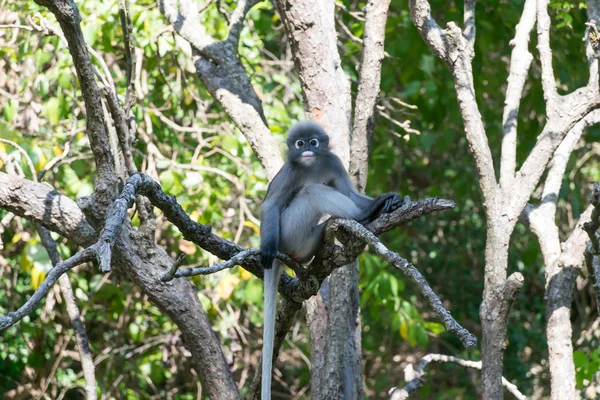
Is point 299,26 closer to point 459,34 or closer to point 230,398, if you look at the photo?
point 459,34

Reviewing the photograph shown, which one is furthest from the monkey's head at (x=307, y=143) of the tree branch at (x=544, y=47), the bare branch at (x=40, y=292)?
the bare branch at (x=40, y=292)

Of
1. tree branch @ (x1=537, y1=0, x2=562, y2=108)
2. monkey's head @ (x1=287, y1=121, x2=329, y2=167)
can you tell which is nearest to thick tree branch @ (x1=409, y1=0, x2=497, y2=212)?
tree branch @ (x1=537, y1=0, x2=562, y2=108)

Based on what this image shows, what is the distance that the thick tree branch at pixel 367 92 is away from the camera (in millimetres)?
5098

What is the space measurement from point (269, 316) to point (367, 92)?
1720 mm

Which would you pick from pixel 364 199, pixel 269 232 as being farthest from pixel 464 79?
pixel 269 232

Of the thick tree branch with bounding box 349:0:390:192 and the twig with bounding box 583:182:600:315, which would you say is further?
the thick tree branch with bounding box 349:0:390:192

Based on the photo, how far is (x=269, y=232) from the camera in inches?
174

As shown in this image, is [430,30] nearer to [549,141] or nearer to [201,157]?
[549,141]

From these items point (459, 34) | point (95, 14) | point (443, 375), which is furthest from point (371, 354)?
point (459, 34)

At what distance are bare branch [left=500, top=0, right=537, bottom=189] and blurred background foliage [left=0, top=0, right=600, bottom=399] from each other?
971mm

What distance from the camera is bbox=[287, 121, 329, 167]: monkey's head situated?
191 inches

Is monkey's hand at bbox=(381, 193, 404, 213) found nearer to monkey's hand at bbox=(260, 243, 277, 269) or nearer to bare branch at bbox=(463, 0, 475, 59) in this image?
monkey's hand at bbox=(260, 243, 277, 269)

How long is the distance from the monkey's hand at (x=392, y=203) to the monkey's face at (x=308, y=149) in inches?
34.3

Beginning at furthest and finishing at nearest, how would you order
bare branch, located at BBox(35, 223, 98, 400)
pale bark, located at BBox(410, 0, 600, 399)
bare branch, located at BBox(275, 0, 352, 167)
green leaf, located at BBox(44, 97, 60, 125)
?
green leaf, located at BBox(44, 97, 60, 125) < bare branch, located at BBox(35, 223, 98, 400) < bare branch, located at BBox(275, 0, 352, 167) < pale bark, located at BBox(410, 0, 600, 399)
